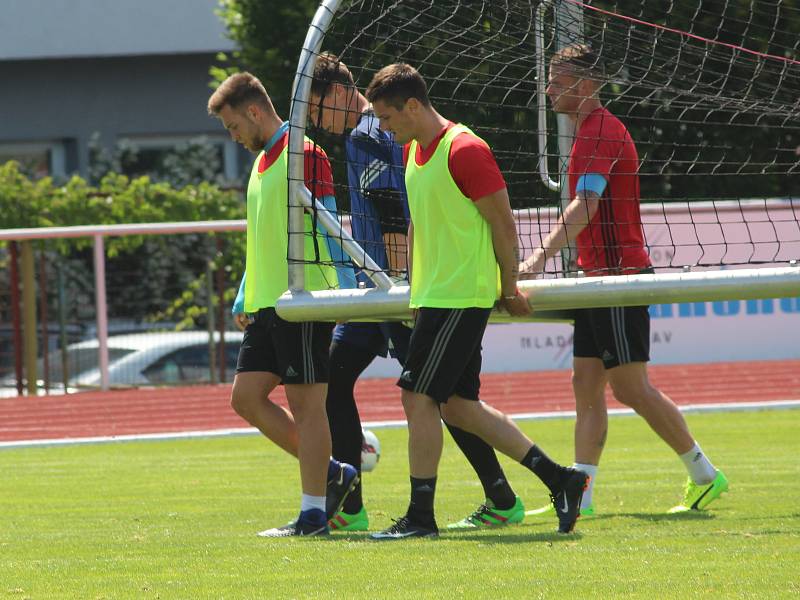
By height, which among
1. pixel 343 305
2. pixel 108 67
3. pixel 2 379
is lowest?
pixel 2 379

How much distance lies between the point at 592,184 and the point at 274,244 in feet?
5.04

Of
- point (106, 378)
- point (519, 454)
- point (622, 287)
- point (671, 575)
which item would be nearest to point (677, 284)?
point (622, 287)

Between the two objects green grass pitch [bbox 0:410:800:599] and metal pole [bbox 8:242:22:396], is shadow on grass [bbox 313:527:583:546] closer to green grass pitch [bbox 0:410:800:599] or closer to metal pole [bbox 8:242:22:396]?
green grass pitch [bbox 0:410:800:599]

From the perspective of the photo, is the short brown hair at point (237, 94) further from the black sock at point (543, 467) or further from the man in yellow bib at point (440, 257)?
the black sock at point (543, 467)

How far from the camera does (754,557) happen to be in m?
5.53

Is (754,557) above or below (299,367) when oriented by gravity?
below

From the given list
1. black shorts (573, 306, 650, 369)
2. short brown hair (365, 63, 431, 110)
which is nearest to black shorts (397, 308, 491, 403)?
short brown hair (365, 63, 431, 110)

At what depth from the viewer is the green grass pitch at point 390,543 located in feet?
16.7

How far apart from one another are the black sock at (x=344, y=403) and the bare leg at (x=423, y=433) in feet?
3.50

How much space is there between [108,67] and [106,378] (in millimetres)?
18024

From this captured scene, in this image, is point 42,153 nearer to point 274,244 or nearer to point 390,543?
point 274,244

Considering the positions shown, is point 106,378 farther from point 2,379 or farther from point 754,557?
point 754,557

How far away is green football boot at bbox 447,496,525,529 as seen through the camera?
7086 millimetres

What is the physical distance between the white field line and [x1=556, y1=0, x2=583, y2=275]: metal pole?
6.06 metres
